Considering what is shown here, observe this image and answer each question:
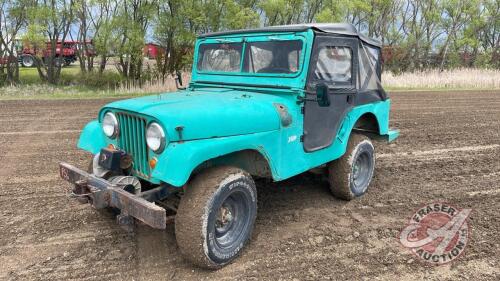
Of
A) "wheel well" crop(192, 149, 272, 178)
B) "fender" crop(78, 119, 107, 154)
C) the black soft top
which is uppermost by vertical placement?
the black soft top

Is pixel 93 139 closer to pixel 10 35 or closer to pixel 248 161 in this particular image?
pixel 248 161

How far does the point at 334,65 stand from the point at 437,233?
1.96 metres

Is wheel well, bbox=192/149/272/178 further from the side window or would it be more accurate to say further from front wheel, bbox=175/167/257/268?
the side window

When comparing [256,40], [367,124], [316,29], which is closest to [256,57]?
[256,40]

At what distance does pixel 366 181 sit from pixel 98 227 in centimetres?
314

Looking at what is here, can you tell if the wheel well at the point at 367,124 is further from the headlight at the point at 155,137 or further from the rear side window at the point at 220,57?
the headlight at the point at 155,137

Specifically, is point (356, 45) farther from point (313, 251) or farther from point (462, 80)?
point (462, 80)

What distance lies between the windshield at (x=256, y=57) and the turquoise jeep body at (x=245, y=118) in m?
0.03

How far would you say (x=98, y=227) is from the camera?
4184 mm

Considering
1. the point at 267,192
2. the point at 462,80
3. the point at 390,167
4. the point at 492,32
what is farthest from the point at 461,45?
the point at 267,192

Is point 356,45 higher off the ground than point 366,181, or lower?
higher

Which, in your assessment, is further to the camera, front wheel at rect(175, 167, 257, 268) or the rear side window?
the rear side window

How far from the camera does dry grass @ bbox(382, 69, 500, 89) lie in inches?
781

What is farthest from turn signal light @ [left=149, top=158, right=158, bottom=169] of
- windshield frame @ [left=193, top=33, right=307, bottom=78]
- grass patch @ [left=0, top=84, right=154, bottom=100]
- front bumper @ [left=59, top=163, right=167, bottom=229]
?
grass patch @ [left=0, top=84, right=154, bottom=100]
